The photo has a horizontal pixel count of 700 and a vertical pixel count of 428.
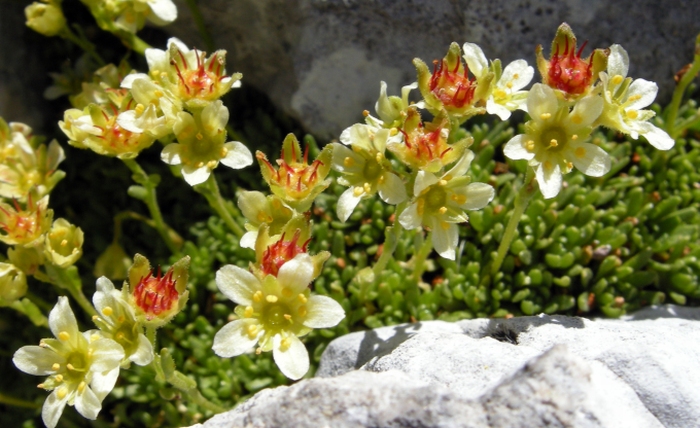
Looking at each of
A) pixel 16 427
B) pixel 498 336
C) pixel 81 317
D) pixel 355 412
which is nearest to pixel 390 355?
pixel 498 336

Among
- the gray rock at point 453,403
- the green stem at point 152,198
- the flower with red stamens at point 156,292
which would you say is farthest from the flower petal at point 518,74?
the green stem at point 152,198

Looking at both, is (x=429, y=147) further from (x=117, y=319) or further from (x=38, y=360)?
(x=38, y=360)

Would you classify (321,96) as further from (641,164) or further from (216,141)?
(641,164)

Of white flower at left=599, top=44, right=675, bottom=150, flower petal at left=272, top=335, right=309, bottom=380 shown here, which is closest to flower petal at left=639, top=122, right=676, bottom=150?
white flower at left=599, top=44, right=675, bottom=150

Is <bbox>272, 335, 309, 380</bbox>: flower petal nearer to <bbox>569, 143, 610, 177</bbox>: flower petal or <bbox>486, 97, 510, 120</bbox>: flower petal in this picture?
<bbox>486, 97, 510, 120</bbox>: flower petal

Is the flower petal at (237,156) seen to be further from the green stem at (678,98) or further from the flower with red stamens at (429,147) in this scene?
the green stem at (678,98)

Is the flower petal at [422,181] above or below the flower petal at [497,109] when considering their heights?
below
